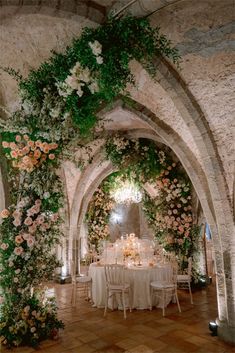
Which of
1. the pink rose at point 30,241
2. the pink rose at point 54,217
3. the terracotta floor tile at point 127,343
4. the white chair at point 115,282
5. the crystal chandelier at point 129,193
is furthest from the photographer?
the crystal chandelier at point 129,193

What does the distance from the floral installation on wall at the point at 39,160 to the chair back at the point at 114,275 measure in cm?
195

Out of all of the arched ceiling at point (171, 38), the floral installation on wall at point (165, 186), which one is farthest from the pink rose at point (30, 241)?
the floral installation on wall at point (165, 186)

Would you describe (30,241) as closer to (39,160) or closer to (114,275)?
(39,160)

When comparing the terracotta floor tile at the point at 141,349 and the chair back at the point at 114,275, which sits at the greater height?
the chair back at the point at 114,275

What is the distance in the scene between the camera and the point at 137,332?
4.42m

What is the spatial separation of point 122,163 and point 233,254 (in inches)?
170

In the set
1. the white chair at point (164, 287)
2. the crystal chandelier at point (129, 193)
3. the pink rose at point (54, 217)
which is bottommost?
the white chair at point (164, 287)

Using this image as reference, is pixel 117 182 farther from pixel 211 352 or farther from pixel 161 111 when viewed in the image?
pixel 211 352

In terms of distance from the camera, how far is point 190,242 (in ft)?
24.5

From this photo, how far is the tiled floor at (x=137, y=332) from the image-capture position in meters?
3.81

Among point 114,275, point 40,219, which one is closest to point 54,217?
point 40,219

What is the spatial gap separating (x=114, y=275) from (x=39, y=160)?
3.06m

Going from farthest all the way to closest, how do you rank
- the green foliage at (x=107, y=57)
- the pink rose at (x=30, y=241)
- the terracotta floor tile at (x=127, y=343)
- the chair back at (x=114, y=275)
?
the chair back at (x=114, y=275) → the terracotta floor tile at (x=127, y=343) → the pink rose at (x=30, y=241) → the green foliage at (x=107, y=57)

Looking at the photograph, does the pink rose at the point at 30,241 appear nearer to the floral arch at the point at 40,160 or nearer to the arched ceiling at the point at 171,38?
the floral arch at the point at 40,160
